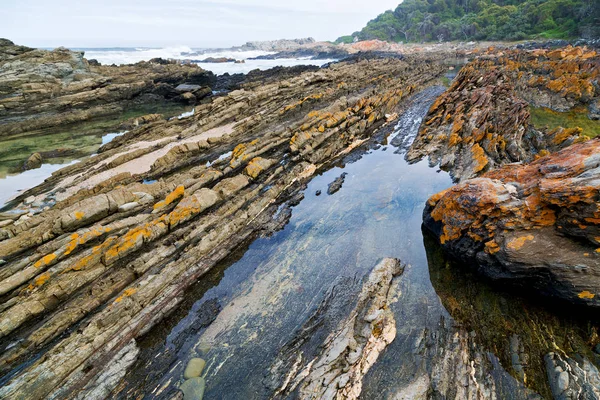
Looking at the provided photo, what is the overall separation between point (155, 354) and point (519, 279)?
11.8 m

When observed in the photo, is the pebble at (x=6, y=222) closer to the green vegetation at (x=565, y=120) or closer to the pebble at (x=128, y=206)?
the pebble at (x=128, y=206)

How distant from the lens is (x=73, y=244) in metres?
10.5

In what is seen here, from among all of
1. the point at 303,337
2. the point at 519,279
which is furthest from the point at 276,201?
the point at 519,279

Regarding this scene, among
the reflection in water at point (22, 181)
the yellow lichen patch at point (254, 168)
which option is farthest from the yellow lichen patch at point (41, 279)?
the yellow lichen patch at point (254, 168)

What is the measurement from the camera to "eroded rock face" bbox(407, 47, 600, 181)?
1844cm

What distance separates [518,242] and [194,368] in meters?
10.8

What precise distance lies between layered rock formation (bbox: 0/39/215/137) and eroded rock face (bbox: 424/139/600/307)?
1667 inches

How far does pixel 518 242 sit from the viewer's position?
8961mm

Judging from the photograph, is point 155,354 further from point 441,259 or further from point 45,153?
point 45,153

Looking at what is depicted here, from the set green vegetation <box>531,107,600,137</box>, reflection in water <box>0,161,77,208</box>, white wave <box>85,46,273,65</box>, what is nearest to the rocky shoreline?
reflection in water <box>0,161,77,208</box>

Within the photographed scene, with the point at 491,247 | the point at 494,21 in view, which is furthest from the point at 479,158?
the point at 494,21

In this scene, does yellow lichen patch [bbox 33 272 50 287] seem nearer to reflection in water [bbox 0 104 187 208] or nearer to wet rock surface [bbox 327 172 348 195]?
reflection in water [bbox 0 104 187 208]

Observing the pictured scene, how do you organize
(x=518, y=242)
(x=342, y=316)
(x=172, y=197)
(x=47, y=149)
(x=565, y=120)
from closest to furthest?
(x=518, y=242) → (x=342, y=316) → (x=172, y=197) → (x=47, y=149) → (x=565, y=120)

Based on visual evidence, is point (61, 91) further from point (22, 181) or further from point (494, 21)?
point (494, 21)
